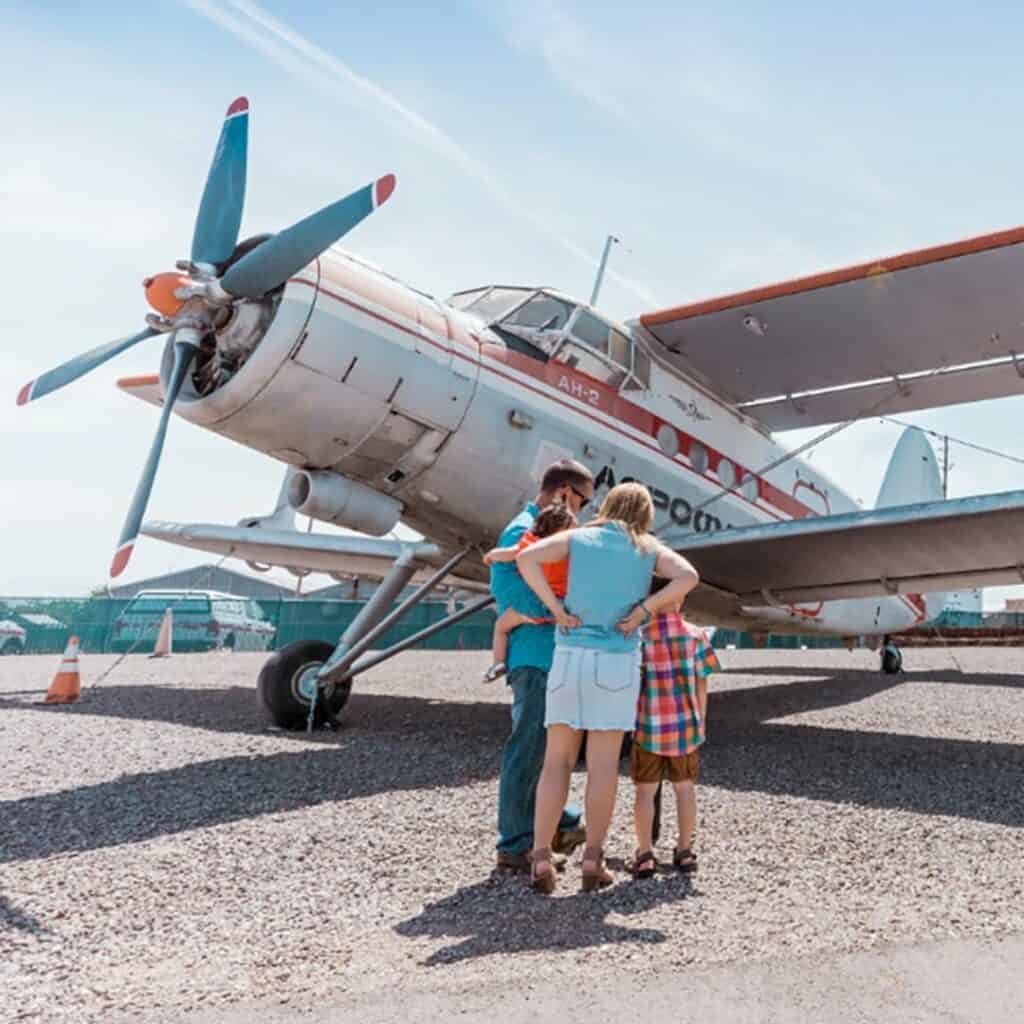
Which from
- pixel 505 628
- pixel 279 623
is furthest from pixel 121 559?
pixel 279 623

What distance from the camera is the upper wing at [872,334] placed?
24.6 ft

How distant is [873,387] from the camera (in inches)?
398

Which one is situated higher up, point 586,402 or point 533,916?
point 586,402

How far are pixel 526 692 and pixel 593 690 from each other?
0.48 m

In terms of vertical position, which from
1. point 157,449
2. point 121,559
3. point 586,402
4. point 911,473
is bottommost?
point 121,559

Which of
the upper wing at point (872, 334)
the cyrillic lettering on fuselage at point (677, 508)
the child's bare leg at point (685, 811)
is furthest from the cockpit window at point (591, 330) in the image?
the child's bare leg at point (685, 811)

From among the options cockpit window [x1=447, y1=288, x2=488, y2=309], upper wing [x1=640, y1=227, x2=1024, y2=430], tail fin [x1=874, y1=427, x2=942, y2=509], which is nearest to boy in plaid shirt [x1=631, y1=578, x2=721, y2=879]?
cockpit window [x1=447, y1=288, x2=488, y2=309]

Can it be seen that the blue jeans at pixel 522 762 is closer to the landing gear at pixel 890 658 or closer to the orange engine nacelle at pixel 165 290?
the orange engine nacelle at pixel 165 290

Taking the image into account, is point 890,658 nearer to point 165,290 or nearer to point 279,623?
point 165,290

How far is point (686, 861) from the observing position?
11.0 ft

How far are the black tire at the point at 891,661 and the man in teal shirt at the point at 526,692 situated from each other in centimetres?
1284

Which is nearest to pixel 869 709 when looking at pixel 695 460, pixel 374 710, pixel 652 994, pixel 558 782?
pixel 695 460

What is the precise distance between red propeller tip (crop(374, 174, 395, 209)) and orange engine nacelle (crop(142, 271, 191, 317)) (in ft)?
4.63

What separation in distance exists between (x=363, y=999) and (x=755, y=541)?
18.3 feet
